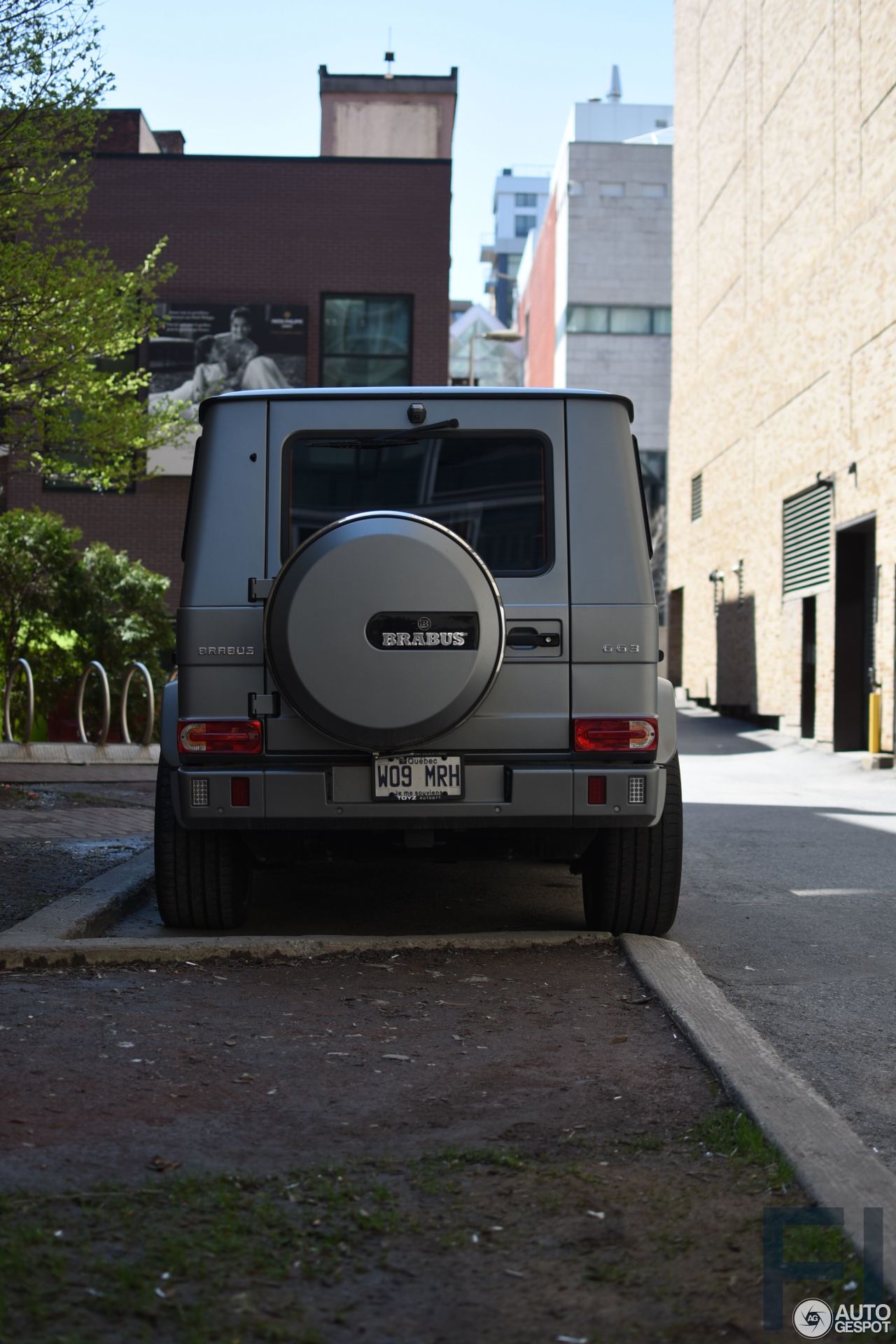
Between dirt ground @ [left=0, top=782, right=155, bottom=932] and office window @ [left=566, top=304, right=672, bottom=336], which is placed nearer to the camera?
dirt ground @ [left=0, top=782, right=155, bottom=932]

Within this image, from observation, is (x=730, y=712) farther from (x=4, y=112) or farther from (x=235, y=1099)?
(x=235, y=1099)

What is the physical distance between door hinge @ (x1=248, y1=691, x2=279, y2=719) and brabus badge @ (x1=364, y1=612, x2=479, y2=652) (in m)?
0.57

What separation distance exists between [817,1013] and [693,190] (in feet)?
118

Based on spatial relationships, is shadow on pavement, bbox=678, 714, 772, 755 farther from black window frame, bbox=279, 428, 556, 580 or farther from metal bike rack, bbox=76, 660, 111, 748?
black window frame, bbox=279, 428, 556, 580

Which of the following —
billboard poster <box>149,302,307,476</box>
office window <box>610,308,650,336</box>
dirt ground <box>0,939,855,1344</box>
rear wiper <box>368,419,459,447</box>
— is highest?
office window <box>610,308,650,336</box>

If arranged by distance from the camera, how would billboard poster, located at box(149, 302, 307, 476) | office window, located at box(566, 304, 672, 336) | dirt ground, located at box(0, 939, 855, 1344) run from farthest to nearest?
office window, located at box(566, 304, 672, 336), billboard poster, located at box(149, 302, 307, 476), dirt ground, located at box(0, 939, 855, 1344)

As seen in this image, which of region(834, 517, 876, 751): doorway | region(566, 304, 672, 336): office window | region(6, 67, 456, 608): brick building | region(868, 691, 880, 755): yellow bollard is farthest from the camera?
region(566, 304, 672, 336): office window

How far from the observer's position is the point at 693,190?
37.9 meters

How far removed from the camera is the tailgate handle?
586 cm

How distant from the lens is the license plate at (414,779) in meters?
5.80

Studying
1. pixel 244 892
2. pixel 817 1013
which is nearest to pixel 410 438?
pixel 244 892

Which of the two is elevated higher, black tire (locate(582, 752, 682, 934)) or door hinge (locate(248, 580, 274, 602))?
door hinge (locate(248, 580, 274, 602))

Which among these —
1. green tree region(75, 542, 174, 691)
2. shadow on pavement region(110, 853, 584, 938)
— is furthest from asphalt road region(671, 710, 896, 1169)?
green tree region(75, 542, 174, 691)

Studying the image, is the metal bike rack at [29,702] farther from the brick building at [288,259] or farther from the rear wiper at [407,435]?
the brick building at [288,259]
